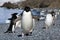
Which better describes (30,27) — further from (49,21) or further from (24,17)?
(49,21)

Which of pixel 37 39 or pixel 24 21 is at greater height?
pixel 24 21

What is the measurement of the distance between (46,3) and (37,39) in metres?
26.9

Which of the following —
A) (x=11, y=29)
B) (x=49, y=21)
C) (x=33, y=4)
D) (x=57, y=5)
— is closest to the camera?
(x=11, y=29)

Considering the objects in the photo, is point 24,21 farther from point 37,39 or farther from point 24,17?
point 37,39

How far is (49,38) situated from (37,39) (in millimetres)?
339

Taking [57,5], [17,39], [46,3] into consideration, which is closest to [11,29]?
[17,39]

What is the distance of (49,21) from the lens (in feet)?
35.8

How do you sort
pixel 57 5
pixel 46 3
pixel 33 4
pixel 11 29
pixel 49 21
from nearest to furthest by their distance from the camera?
pixel 11 29 < pixel 49 21 < pixel 57 5 < pixel 46 3 < pixel 33 4

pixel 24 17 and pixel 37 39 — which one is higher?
pixel 24 17

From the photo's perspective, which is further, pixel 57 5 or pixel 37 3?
pixel 37 3

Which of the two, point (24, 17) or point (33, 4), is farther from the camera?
point (33, 4)

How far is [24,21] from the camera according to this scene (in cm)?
812

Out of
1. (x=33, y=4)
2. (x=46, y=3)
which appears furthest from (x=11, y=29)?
(x=33, y=4)

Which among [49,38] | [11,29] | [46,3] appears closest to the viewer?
[49,38]
